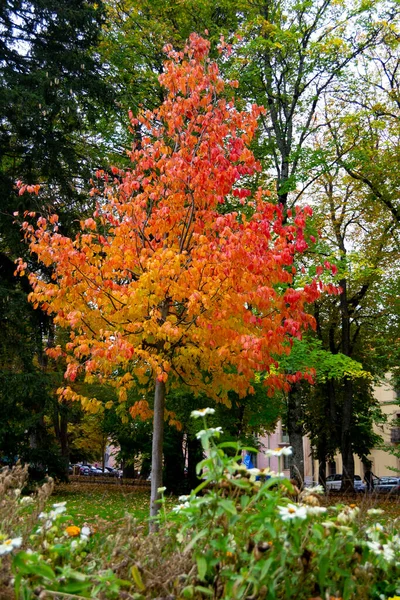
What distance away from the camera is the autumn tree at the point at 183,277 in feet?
20.5

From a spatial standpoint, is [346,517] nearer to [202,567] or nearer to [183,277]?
[202,567]

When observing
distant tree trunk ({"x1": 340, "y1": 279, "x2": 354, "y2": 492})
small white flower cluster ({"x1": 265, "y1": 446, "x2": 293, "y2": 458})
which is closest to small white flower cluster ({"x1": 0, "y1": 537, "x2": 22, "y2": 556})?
small white flower cluster ({"x1": 265, "y1": 446, "x2": 293, "y2": 458})

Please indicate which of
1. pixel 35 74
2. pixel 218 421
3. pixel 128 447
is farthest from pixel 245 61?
pixel 128 447

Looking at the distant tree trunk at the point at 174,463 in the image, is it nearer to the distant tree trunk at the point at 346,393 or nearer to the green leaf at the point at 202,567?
the distant tree trunk at the point at 346,393

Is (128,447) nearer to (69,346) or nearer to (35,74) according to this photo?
(35,74)

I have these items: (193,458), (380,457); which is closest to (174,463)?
(193,458)

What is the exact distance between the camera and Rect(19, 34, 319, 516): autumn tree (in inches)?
246

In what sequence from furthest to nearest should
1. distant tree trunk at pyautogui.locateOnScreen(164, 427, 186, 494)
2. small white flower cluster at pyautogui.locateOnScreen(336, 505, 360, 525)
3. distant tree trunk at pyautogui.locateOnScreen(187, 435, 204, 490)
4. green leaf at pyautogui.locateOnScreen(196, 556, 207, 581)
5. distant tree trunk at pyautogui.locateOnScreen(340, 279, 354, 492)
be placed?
distant tree trunk at pyautogui.locateOnScreen(340, 279, 354, 492) → distant tree trunk at pyautogui.locateOnScreen(164, 427, 186, 494) → distant tree trunk at pyautogui.locateOnScreen(187, 435, 204, 490) → small white flower cluster at pyautogui.locateOnScreen(336, 505, 360, 525) → green leaf at pyautogui.locateOnScreen(196, 556, 207, 581)

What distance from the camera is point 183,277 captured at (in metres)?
6.30

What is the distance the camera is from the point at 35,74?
13.7 m

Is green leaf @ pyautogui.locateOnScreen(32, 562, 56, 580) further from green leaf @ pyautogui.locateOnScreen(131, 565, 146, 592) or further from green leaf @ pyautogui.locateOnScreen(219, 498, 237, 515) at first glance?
green leaf @ pyautogui.locateOnScreen(219, 498, 237, 515)

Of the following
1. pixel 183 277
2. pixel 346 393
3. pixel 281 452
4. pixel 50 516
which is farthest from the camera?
pixel 346 393

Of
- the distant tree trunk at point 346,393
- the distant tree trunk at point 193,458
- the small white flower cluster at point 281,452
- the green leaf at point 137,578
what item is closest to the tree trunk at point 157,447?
the small white flower cluster at point 281,452

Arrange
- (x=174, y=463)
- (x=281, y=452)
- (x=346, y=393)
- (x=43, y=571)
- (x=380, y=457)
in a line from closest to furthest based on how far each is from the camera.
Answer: (x=43, y=571), (x=281, y=452), (x=174, y=463), (x=346, y=393), (x=380, y=457)
